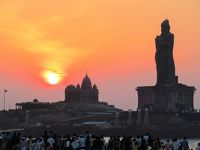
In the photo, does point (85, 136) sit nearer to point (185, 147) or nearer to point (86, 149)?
point (86, 149)

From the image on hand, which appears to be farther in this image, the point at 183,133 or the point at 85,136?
the point at 183,133

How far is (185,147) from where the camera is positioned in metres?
44.6

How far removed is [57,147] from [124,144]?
13.4 ft

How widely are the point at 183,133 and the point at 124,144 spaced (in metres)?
155

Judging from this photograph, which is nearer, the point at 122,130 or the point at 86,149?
the point at 86,149

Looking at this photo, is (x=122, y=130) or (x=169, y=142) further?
(x=122, y=130)

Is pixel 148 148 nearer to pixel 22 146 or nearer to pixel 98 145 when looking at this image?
pixel 98 145

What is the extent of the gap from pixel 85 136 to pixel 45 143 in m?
2.69

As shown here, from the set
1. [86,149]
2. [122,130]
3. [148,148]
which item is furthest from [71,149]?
[122,130]

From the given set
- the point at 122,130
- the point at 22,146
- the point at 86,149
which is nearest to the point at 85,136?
the point at 86,149

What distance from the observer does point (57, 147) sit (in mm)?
44906

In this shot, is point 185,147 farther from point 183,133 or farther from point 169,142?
point 183,133

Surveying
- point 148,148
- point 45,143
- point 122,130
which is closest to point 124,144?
point 148,148

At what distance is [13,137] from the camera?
45.3 metres
